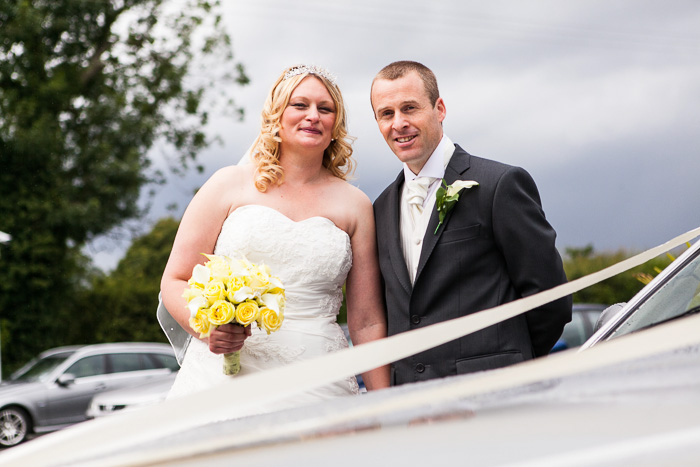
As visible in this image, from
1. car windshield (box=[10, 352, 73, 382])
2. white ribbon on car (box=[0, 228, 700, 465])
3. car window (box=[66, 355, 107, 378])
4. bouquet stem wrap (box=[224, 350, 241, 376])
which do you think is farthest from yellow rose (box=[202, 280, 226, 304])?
car windshield (box=[10, 352, 73, 382])

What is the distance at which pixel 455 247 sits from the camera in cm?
285

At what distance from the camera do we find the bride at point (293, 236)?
10.5 ft

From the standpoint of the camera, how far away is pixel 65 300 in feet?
60.3

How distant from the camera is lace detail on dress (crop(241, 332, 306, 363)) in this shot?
3.19 meters

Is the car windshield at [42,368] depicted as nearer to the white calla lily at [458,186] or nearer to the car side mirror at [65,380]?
the car side mirror at [65,380]

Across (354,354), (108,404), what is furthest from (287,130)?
(108,404)

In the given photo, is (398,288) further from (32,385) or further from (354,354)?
(32,385)

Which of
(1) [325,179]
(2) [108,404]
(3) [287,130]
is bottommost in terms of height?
(2) [108,404]

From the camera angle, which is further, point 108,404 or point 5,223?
point 5,223

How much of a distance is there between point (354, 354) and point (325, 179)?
257 centimetres

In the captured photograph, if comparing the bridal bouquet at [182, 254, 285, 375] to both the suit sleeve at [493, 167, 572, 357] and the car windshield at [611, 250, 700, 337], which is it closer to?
the suit sleeve at [493, 167, 572, 357]

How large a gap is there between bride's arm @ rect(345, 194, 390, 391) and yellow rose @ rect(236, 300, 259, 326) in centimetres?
77

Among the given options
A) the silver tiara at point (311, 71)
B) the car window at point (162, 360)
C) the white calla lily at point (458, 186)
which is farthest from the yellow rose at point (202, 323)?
the car window at point (162, 360)

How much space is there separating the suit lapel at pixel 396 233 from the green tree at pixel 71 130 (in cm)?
1566
